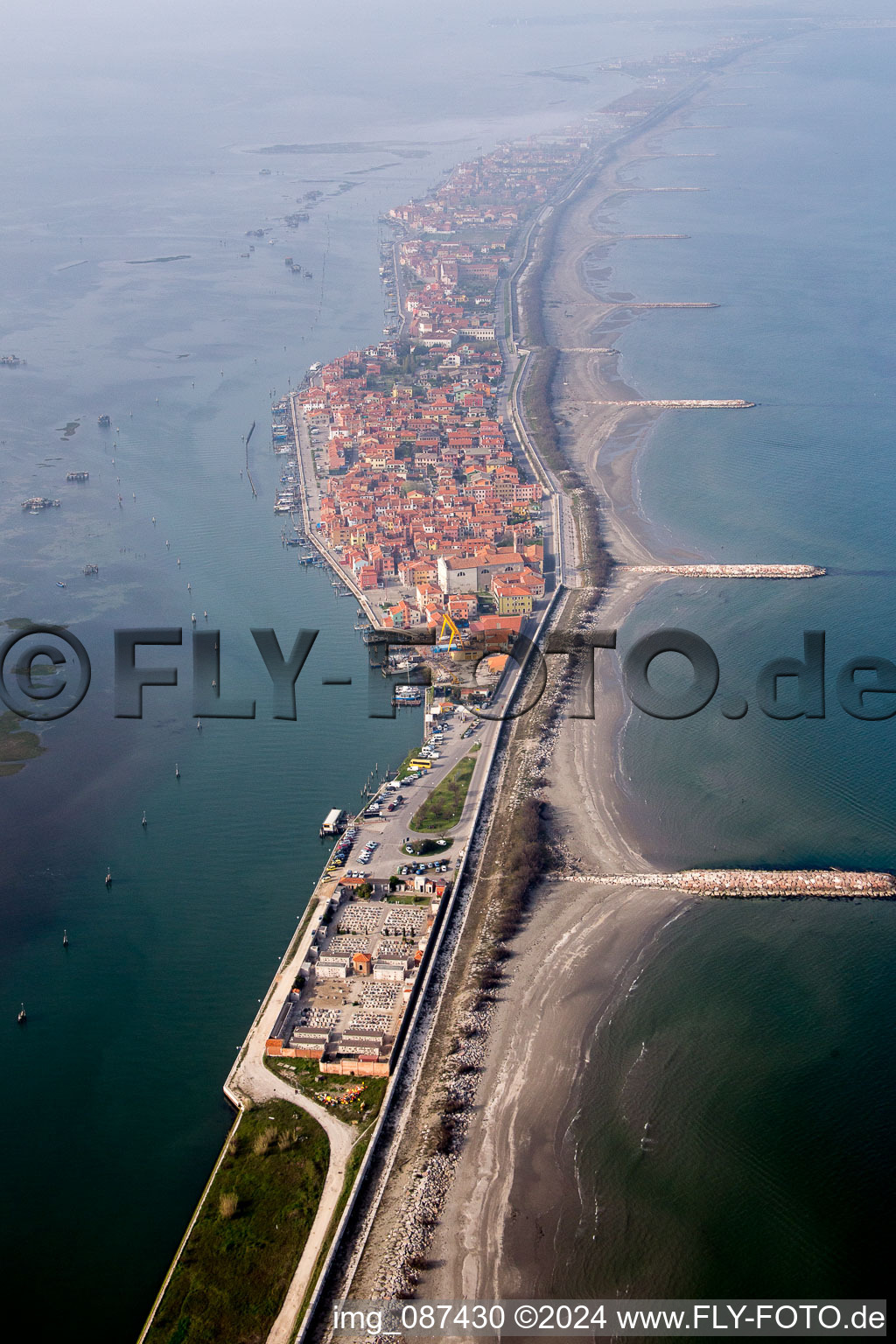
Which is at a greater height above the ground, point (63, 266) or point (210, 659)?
point (63, 266)

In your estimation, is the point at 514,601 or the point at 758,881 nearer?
the point at 758,881

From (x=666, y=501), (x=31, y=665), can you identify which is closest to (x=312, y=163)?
(x=666, y=501)

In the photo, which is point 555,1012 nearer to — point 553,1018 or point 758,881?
point 553,1018

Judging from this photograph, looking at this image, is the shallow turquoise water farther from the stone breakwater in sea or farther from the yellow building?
the yellow building

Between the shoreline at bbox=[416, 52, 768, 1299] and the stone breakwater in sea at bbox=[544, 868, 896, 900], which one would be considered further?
the stone breakwater in sea at bbox=[544, 868, 896, 900]

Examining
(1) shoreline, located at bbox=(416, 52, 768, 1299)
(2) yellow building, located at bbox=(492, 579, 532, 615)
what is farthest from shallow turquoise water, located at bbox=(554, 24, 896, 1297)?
(2) yellow building, located at bbox=(492, 579, 532, 615)

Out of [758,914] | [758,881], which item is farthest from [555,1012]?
[758,881]

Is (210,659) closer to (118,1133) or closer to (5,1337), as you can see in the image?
(118,1133)

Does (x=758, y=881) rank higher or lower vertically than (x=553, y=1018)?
higher
